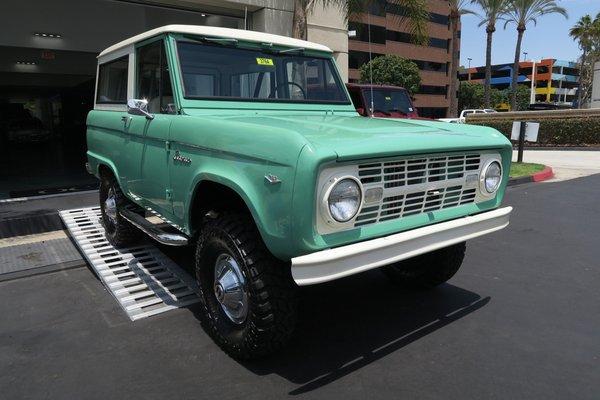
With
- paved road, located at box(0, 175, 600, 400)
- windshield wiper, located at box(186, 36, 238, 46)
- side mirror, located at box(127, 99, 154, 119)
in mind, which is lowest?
paved road, located at box(0, 175, 600, 400)

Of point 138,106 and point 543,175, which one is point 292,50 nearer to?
point 138,106

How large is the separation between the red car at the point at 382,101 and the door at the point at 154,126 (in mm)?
6545

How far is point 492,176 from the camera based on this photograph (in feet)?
11.3

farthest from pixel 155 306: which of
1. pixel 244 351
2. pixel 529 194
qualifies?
pixel 529 194

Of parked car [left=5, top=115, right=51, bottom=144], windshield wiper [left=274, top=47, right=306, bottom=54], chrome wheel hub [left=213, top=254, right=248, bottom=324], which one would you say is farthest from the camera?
parked car [left=5, top=115, right=51, bottom=144]

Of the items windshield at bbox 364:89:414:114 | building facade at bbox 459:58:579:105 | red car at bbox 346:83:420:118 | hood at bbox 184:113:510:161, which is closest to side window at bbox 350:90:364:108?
red car at bbox 346:83:420:118

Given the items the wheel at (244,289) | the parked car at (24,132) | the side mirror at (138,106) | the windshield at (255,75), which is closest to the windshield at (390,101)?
the windshield at (255,75)

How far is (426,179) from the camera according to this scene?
9.95 feet

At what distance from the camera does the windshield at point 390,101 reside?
10586 millimetres

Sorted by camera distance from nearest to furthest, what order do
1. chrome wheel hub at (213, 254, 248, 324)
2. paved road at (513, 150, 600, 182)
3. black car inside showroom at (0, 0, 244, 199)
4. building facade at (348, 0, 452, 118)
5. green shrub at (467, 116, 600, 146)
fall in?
chrome wheel hub at (213, 254, 248, 324), black car inside showroom at (0, 0, 244, 199), paved road at (513, 150, 600, 182), green shrub at (467, 116, 600, 146), building facade at (348, 0, 452, 118)

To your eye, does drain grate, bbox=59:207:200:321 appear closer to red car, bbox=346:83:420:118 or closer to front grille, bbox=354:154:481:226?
front grille, bbox=354:154:481:226

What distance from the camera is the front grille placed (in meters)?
2.77

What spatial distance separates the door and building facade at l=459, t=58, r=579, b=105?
101707 mm

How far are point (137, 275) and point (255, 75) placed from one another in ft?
7.12
